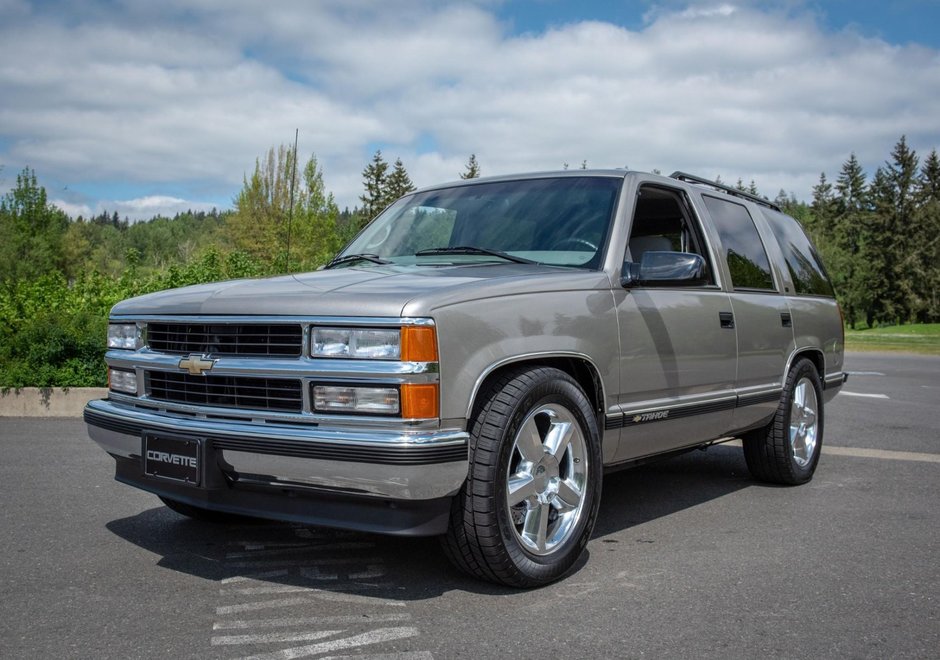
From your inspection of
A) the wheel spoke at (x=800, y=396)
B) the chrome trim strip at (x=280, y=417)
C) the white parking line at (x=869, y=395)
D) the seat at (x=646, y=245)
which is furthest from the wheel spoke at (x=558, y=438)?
the white parking line at (x=869, y=395)

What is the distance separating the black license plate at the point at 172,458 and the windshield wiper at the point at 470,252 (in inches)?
67.4

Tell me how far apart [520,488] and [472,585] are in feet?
1.59

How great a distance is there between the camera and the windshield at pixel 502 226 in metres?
4.54

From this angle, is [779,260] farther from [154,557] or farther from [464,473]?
[154,557]

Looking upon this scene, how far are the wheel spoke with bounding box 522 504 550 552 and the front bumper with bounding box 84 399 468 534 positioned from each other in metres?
0.50

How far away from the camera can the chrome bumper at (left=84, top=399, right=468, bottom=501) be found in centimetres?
321

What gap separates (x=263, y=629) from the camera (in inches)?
126

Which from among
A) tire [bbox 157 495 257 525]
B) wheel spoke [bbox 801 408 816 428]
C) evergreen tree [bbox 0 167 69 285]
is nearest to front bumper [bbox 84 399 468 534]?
tire [bbox 157 495 257 525]

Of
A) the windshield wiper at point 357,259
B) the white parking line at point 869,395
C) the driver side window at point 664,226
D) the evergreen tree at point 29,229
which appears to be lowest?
the white parking line at point 869,395

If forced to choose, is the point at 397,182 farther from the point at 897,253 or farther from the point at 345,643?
the point at 345,643

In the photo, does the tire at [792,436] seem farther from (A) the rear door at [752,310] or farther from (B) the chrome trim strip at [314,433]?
(B) the chrome trim strip at [314,433]

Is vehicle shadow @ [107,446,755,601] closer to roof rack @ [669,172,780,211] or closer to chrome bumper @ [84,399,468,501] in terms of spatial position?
chrome bumper @ [84,399,468,501]

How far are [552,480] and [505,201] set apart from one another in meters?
1.77

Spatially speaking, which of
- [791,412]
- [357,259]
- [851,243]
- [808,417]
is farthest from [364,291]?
[851,243]
